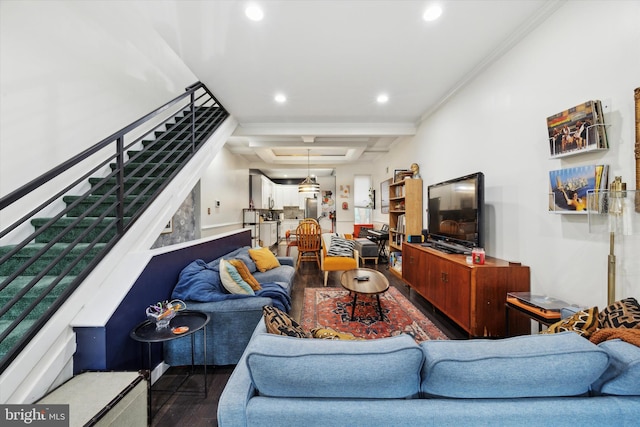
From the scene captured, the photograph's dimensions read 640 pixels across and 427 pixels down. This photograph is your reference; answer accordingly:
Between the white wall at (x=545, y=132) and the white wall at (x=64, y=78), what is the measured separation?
433 centimetres

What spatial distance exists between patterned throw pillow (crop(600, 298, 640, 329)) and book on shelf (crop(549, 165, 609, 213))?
29.0 inches

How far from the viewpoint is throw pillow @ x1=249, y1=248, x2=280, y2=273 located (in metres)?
3.53

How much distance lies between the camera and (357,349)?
89cm

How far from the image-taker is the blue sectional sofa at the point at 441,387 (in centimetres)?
80

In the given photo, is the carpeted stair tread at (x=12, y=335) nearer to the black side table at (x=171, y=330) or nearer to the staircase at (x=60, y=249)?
the staircase at (x=60, y=249)

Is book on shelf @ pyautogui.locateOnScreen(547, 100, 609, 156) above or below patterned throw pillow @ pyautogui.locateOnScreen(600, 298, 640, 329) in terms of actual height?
above

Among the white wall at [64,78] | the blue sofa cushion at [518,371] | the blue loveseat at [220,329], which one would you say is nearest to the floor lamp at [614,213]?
the blue sofa cushion at [518,371]

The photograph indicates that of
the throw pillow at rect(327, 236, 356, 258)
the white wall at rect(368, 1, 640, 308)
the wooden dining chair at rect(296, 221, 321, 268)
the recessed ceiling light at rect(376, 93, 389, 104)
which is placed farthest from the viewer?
the wooden dining chair at rect(296, 221, 321, 268)

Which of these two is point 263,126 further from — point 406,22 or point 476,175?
point 476,175

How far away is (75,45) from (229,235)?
274 cm

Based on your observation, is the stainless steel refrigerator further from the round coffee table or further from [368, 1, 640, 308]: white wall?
[368, 1, 640, 308]: white wall

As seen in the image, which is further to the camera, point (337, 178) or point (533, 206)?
point (337, 178)

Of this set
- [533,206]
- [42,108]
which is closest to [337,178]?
[533,206]

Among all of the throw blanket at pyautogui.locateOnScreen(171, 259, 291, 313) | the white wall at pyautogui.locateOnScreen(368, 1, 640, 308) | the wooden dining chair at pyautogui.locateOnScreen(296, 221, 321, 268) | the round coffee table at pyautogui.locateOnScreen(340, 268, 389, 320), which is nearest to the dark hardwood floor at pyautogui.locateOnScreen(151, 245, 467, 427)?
the throw blanket at pyautogui.locateOnScreen(171, 259, 291, 313)
